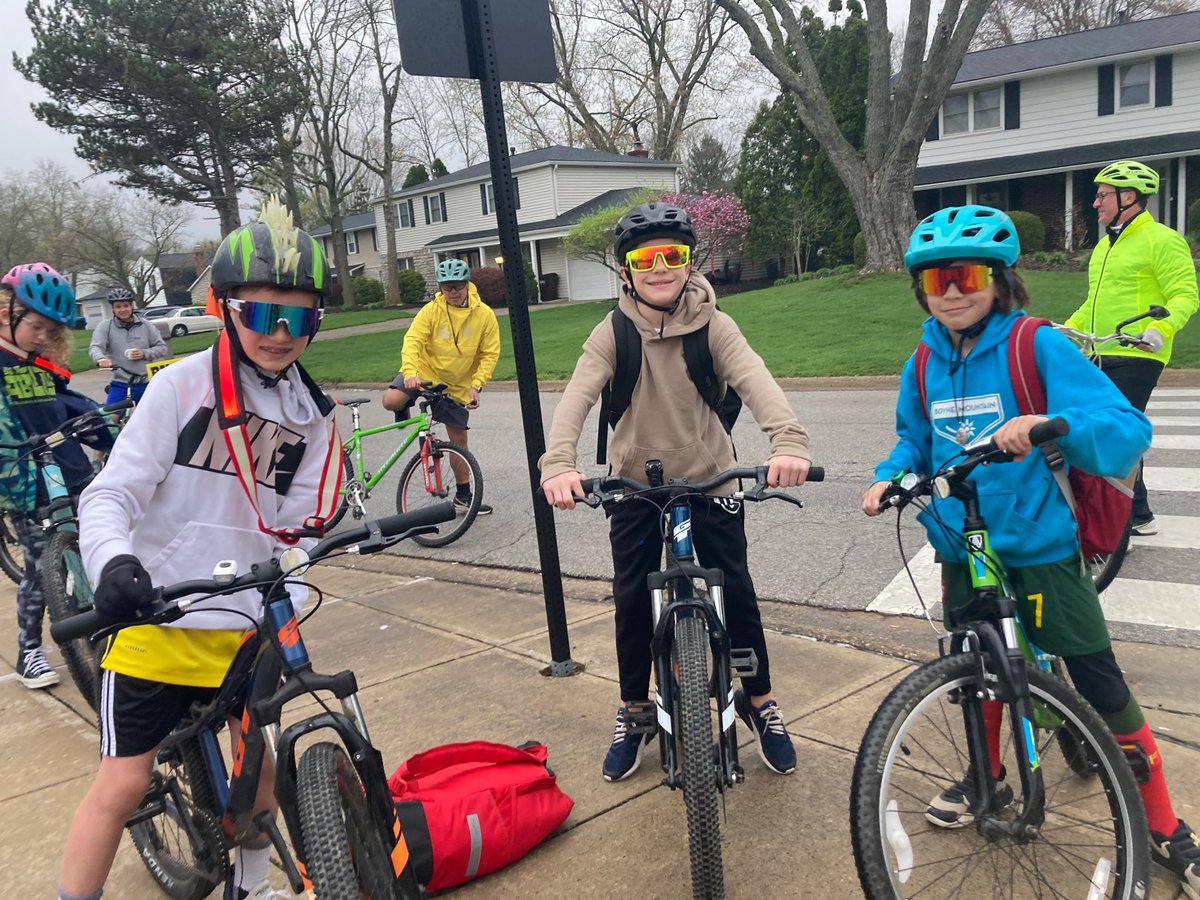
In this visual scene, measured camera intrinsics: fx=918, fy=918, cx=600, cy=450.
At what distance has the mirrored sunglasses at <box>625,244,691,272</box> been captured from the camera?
10.2 feet

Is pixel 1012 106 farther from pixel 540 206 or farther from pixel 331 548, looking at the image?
pixel 331 548

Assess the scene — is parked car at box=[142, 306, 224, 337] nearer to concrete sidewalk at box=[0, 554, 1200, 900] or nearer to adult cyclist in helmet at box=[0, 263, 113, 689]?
adult cyclist in helmet at box=[0, 263, 113, 689]

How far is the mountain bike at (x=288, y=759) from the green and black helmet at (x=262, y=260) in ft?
2.24

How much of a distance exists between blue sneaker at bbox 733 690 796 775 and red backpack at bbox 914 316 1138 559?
1.29 m

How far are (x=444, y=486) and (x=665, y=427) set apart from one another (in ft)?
15.8

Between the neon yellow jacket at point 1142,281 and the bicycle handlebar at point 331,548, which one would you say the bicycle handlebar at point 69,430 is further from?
the neon yellow jacket at point 1142,281

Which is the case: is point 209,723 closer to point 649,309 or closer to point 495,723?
point 495,723

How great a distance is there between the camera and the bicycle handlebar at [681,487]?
8.97 feet

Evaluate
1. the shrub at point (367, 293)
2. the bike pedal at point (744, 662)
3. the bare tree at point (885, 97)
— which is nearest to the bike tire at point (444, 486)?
the bike pedal at point (744, 662)

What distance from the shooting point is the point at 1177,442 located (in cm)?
809

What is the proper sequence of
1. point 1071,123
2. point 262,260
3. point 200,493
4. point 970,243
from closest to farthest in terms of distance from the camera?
point 262,260
point 200,493
point 970,243
point 1071,123

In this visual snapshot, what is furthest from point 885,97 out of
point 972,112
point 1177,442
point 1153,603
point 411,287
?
point 411,287

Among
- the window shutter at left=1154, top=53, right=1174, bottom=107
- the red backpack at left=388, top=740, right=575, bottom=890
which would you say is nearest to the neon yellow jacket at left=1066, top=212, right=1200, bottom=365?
the red backpack at left=388, top=740, right=575, bottom=890

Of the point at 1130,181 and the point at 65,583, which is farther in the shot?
the point at 1130,181
